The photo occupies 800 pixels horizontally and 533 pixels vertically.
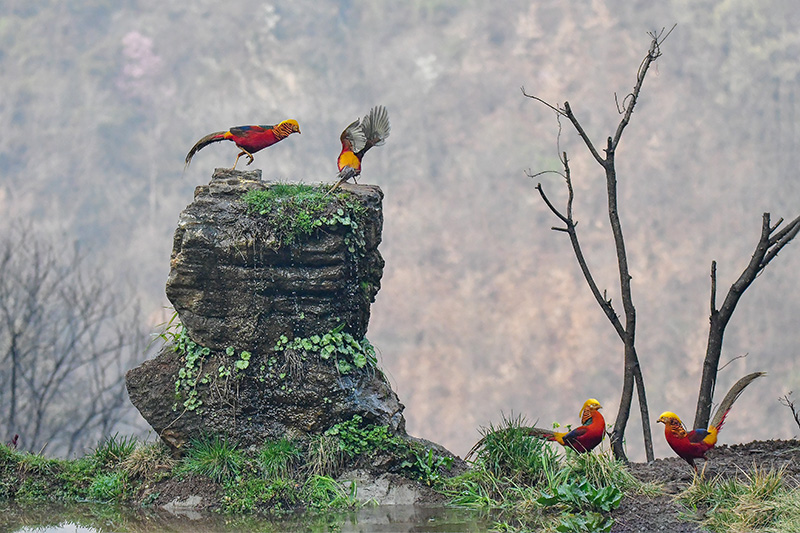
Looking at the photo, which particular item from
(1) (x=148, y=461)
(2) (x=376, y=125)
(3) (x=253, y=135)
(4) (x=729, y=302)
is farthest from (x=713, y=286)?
(1) (x=148, y=461)

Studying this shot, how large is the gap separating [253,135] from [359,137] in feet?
3.51

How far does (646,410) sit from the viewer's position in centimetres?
853

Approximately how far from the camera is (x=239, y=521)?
6.90 m

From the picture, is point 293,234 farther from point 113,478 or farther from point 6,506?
point 6,506

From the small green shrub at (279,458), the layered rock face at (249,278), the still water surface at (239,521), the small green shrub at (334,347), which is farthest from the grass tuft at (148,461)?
the small green shrub at (334,347)

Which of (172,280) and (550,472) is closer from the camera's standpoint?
(550,472)

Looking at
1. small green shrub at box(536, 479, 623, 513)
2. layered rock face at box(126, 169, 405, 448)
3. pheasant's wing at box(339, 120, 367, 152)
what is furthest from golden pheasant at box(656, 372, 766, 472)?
pheasant's wing at box(339, 120, 367, 152)

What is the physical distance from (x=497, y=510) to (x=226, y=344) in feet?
9.24

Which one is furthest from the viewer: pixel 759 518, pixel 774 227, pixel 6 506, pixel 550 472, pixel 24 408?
pixel 24 408

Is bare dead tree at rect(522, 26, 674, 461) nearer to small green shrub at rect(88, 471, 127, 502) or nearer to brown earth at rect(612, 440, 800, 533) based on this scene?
brown earth at rect(612, 440, 800, 533)

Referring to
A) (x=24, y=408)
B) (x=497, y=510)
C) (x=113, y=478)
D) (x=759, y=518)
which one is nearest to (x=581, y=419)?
(x=497, y=510)

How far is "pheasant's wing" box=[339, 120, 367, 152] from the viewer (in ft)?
27.9

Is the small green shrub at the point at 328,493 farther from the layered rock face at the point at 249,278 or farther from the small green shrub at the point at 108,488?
the small green shrub at the point at 108,488

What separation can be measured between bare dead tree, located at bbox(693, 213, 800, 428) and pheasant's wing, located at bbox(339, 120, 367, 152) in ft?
12.5
